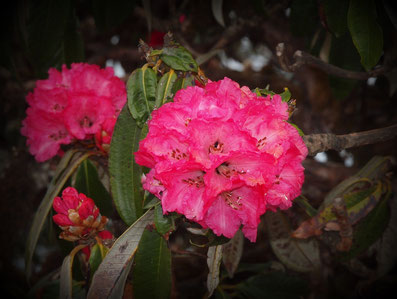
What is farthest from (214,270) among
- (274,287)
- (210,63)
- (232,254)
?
(210,63)

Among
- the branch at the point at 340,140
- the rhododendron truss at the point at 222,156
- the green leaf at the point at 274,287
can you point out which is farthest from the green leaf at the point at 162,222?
the green leaf at the point at 274,287

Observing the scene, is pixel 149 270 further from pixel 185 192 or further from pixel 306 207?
pixel 306 207

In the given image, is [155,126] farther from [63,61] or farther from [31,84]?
[31,84]

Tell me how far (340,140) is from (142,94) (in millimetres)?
503

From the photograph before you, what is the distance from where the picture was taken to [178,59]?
0.88m

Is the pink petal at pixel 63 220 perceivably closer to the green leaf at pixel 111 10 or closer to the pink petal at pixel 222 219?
the pink petal at pixel 222 219

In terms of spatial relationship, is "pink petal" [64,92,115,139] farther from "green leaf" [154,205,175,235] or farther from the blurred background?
"green leaf" [154,205,175,235]

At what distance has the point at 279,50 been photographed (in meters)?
1.01

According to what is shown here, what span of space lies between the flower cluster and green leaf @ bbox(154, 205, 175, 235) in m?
0.42

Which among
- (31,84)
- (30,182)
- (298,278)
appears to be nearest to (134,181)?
→ (298,278)

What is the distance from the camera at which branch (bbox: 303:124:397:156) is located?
2.95 ft

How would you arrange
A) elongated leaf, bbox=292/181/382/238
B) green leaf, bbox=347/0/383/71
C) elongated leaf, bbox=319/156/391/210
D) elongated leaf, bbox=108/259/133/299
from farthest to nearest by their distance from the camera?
elongated leaf, bbox=319/156/391/210 → elongated leaf, bbox=292/181/382/238 → green leaf, bbox=347/0/383/71 → elongated leaf, bbox=108/259/133/299

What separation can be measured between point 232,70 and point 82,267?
1.44 meters

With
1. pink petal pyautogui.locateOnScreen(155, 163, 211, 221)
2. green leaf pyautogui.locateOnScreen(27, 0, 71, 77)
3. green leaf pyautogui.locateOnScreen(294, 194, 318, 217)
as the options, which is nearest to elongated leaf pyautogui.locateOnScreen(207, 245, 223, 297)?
pink petal pyautogui.locateOnScreen(155, 163, 211, 221)
